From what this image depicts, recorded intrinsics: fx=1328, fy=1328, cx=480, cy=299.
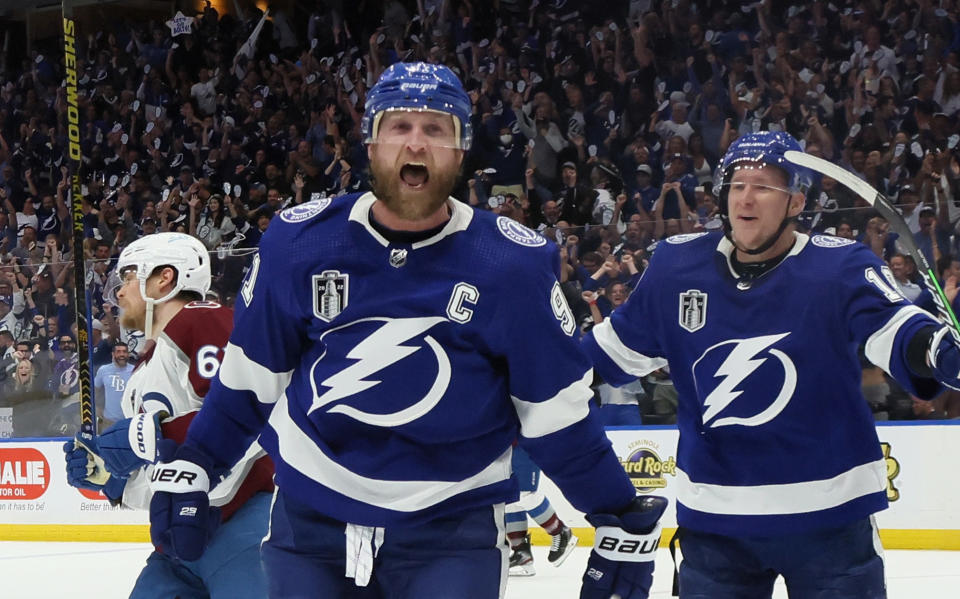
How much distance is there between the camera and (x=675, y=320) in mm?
2793

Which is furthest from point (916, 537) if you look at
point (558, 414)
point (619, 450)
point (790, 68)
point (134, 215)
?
point (134, 215)

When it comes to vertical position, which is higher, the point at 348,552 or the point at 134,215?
the point at 348,552

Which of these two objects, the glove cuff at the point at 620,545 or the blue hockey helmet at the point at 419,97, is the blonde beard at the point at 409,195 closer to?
the blue hockey helmet at the point at 419,97

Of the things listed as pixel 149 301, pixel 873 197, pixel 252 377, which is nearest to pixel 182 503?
pixel 252 377

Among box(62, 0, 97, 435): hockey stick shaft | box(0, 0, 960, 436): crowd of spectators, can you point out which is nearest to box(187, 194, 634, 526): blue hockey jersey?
box(62, 0, 97, 435): hockey stick shaft

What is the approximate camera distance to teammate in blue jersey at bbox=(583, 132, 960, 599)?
255cm

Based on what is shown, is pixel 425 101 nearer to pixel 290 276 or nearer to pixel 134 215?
pixel 290 276

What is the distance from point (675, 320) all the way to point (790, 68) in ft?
23.8

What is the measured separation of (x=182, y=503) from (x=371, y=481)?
390 millimetres

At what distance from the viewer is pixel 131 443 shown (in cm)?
291

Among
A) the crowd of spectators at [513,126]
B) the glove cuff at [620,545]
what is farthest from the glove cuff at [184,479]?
the crowd of spectators at [513,126]

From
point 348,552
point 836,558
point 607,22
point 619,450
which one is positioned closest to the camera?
point 348,552

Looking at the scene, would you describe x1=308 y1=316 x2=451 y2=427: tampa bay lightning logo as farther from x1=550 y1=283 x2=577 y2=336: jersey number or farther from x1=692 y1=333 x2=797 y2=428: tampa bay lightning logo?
x1=692 y1=333 x2=797 y2=428: tampa bay lightning logo

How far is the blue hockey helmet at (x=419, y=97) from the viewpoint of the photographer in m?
1.99
